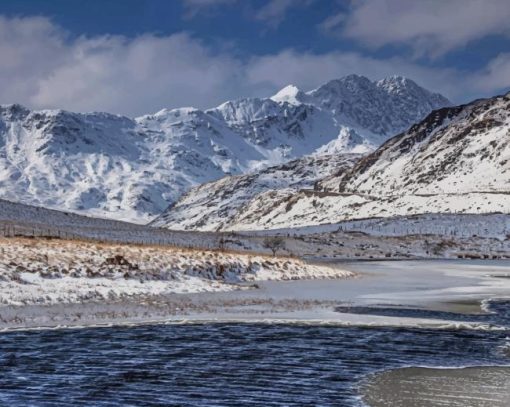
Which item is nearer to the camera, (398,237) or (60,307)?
(60,307)

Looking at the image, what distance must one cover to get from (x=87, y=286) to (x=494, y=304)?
61.9 feet

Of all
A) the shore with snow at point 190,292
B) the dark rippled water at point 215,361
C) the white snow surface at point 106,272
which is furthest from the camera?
the white snow surface at point 106,272

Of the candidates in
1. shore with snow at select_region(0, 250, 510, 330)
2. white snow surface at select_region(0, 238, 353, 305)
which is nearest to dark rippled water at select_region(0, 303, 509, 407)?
shore with snow at select_region(0, 250, 510, 330)

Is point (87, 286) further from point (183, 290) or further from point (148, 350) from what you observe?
point (148, 350)

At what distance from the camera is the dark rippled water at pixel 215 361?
44.2ft

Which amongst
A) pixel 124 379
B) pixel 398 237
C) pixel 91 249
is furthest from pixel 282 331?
pixel 398 237

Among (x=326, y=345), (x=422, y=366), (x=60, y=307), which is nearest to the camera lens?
(x=422, y=366)

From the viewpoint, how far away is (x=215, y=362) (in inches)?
674

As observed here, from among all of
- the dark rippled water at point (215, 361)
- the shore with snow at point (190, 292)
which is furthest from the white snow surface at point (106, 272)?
the dark rippled water at point (215, 361)

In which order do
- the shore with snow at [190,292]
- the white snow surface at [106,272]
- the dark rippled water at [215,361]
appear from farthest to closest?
the white snow surface at [106,272]
the shore with snow at [190,292]
the dark rippled water at [215,361]

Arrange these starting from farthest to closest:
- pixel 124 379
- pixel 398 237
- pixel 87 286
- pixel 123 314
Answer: pixel 398 237 < pixel 87 286 < pixel 123 314 < pixel 124 379

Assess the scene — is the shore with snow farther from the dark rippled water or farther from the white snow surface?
the dark rippled water

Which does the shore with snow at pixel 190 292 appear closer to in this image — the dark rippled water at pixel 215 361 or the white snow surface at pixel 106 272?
the white snow surface at pixel 106 272

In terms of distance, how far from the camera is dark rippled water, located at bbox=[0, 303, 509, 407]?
44.2ft
